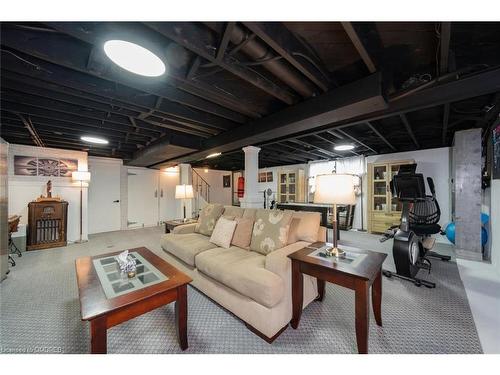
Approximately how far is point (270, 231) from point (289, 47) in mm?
1697

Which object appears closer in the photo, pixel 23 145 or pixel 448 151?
pixel 23 145

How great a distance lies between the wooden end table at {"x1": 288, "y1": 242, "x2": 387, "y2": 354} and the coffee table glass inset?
3.65ft

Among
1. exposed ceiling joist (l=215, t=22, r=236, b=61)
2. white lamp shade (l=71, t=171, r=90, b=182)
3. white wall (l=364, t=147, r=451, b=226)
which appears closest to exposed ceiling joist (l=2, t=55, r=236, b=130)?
exposed ceiling joist (l=215, t=22, r=236, b=61)

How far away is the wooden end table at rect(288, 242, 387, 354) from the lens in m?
1.27

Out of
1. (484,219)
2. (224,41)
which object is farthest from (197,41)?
(484,219)

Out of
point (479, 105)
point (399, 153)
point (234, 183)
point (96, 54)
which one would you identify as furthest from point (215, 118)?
point (234, 183)

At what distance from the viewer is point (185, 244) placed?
99.8 inches

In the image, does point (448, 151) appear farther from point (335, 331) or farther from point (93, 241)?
point (93, 241)

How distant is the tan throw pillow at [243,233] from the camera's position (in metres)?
2.37

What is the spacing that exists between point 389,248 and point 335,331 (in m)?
3.10

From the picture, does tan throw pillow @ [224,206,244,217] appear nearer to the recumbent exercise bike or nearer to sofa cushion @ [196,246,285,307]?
sofa cushion @ [196,246,285,307]

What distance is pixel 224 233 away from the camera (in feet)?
8.11

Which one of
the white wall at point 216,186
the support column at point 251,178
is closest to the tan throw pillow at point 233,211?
the support column at point 251,178

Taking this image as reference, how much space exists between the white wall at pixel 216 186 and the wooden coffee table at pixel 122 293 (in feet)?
22.1
